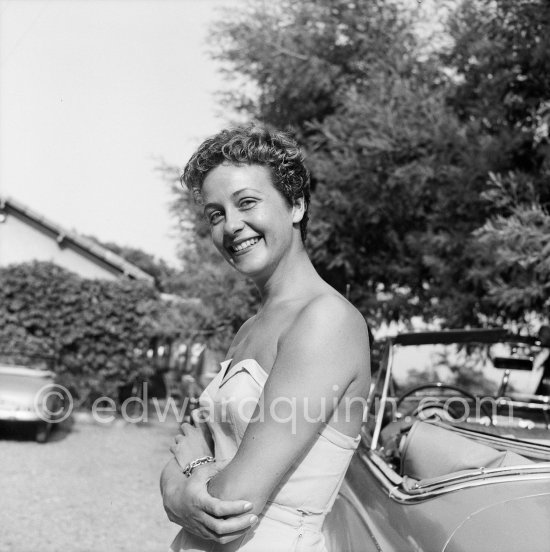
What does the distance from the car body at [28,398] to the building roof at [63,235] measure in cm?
577

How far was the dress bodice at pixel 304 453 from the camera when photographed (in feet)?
5.40

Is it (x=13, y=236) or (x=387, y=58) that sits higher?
(x=387, y=58)

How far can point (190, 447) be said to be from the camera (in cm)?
190

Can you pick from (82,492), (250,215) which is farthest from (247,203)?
(82,492)

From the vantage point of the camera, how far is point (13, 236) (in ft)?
52.9

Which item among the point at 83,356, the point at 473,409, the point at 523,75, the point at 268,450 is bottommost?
the point at 83,356

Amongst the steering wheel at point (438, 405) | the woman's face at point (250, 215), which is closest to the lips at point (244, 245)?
the woman's face at point (250, 215)

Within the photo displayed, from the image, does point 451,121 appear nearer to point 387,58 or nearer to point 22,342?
point 387,58

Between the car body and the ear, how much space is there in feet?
28.0

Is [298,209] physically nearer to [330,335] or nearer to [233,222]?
[233,222]

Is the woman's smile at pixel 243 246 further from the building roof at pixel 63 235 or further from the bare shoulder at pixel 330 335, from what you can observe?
the building roof at pixel 63 235

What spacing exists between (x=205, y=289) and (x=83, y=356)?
3429mm

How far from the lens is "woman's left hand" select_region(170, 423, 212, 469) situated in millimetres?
1862

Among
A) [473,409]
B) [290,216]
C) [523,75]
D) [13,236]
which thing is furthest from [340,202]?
[13,236]
